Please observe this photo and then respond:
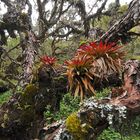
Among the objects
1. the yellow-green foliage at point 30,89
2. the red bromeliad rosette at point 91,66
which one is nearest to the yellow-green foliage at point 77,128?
the red bromeliad rosette at point 91,66

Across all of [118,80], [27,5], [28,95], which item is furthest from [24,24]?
[118,80]

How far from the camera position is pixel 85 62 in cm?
583

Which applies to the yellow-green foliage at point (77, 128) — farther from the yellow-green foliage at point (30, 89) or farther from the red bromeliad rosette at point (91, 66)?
the yellow-green foliage at point (30, 89)

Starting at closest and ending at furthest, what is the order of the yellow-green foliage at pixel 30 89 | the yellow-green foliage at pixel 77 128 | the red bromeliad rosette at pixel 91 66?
the yellow-green foliage at pixel 77 128, the red bromeliad rosette at pixel 91 66, the yellow-green foliage at pixel 30 89

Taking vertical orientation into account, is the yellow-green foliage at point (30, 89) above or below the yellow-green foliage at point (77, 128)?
above

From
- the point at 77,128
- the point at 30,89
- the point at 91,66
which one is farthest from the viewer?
the point at 30,89

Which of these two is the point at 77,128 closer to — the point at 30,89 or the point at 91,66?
the point at 91,66

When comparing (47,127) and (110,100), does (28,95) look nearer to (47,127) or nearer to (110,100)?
(47,127)

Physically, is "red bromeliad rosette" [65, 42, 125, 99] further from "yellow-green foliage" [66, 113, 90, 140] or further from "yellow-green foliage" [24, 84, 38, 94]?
"yellow-green foliage" [24, 84, 38, 94]

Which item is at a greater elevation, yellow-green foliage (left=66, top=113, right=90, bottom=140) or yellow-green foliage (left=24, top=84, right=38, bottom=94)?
yellow-green foliage (left=24, top=84, right=38, bottom=94)

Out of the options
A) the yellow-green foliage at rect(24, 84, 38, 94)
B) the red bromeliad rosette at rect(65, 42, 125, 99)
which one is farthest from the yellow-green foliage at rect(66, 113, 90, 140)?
the yellow-green foliage at rect(24, 84, 38, 94)

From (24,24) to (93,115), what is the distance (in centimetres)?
466

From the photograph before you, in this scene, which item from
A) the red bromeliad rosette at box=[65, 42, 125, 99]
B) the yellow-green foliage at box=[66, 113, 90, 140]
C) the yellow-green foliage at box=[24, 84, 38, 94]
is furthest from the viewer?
the yellow-green foliage at box=[24, 84, 38, 94]

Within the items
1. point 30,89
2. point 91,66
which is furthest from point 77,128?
point 30,89
